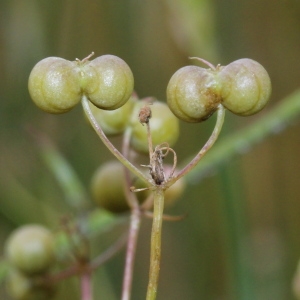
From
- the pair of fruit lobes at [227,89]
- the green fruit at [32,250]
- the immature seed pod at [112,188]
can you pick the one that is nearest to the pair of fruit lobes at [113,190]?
the immature seed pod at [112,188]

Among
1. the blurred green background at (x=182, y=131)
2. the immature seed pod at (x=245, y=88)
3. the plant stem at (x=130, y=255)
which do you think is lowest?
the blurred green background at (x=182, y=131)

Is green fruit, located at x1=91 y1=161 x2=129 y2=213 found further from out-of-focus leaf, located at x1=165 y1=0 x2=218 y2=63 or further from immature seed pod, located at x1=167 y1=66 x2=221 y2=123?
out-of-focus leaf, located at x1=165 y1=0 x2=218 y2=63

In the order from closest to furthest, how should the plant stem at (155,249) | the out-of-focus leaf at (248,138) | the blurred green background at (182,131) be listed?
the plant stem at (155,249), the out-of-focus leaf at (248,138), the blurred green background at (182,131)

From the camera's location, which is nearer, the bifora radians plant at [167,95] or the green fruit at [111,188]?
the bifora radians plant at [167,95]

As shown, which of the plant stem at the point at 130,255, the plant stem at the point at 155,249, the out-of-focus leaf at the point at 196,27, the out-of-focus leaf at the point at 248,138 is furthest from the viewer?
the out-of-focus leaf at the point at 196,27

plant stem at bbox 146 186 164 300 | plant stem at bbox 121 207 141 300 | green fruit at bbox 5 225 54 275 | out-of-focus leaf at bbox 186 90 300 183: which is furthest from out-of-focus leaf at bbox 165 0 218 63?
plant stem at bbox 146 186 164 300

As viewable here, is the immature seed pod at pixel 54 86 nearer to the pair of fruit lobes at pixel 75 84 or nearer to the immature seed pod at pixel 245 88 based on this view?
the pair of fruit lobes at pixel 75 84

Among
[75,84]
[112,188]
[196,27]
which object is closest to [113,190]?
[112,188]

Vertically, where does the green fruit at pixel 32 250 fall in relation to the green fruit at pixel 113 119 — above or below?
below

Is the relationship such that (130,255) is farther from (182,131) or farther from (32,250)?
(182,131)
